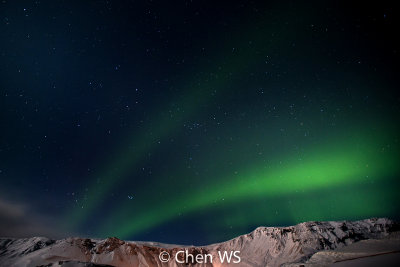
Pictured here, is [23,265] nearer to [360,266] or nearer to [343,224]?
[360,266]

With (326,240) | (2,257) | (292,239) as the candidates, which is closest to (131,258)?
(2,257)

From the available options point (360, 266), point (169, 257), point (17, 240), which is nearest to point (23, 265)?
point (17, 240)

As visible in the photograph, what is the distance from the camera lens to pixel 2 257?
294ft

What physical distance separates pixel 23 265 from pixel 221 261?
7723 cm

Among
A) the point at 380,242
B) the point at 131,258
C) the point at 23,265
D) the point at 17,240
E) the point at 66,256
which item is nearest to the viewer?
the point at 380,242

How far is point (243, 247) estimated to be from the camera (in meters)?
114

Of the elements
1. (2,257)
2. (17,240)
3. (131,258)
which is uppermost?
(17,240)

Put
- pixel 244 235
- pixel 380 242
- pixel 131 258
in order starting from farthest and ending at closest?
1. pixel 244 235
2. pixel 131 258
3. pixel 380 242

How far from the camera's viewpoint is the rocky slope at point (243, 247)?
87.5 m

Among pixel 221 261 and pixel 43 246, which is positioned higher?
pixel 43 246

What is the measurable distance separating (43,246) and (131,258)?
35.6 m

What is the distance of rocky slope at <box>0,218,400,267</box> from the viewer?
87500mm

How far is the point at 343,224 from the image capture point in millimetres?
106750

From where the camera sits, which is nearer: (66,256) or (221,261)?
(66,256)
